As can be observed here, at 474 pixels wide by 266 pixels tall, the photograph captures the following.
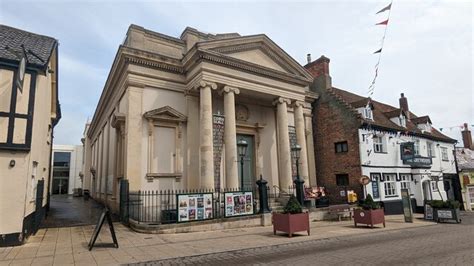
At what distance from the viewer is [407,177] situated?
2209 cm

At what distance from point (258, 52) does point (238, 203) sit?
31.6 ft

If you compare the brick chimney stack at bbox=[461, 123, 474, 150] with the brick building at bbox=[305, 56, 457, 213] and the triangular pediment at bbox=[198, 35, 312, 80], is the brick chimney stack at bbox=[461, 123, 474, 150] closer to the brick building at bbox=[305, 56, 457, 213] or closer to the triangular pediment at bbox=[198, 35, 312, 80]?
the brick building at bbox=[305, 56, 457, 213]

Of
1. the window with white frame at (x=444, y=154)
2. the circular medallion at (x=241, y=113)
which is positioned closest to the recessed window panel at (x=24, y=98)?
the circular medallion at (x=241, y=113)

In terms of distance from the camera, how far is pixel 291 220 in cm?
1052

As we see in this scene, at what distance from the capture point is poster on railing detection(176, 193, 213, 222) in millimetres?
11602

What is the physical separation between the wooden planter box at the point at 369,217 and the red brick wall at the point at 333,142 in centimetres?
564

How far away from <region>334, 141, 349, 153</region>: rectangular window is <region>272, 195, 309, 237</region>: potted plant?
35.0ft

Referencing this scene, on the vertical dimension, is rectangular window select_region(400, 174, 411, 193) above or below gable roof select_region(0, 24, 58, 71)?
below

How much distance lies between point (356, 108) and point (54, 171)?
45.7 m

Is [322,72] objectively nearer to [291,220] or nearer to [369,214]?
[369,214]

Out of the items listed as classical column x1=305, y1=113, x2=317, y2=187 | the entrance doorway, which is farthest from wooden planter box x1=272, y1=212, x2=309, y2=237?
classical column x1=305, y1=113, x2=317, y2=187

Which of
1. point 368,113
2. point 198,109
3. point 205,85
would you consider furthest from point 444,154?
point 205,85

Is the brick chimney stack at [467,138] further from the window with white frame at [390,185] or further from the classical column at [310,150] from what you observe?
the classical column at [310,150]

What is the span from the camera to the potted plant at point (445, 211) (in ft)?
53.1
